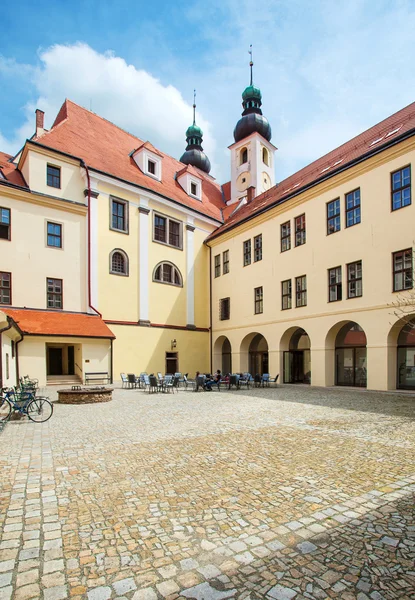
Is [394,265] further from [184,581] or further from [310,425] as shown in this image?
[184,581]

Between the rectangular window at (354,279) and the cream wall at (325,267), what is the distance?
25 cm

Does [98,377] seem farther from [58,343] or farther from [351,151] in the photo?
[351,151]

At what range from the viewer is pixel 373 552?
11.2ft

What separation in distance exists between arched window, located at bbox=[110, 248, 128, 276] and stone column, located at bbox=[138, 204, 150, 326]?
1139mm

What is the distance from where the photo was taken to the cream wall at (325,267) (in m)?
17.8

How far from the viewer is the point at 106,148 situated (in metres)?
28.8

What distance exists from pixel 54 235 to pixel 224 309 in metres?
13.0

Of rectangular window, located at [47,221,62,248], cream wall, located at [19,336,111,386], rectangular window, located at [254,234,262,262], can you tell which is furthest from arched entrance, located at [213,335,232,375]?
rectangular window, located at [47,221,62,248]

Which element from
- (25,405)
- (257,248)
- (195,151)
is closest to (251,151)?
(195,151)

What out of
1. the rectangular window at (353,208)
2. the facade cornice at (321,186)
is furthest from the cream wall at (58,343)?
the rectangular window at (353,208)

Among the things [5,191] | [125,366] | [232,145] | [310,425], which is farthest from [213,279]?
[310,425]

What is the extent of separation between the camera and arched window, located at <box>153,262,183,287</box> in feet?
93.7

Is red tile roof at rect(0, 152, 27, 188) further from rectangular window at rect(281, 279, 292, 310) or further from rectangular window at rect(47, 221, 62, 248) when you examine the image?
rectangular window at rect(281, 279, 292, 310)

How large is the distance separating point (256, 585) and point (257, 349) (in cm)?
2572
